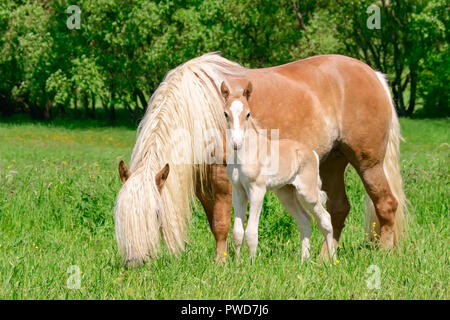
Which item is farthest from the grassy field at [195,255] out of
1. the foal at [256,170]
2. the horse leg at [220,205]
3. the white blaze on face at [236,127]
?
the white blaze on face at [236,127]

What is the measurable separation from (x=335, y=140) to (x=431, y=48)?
2519 cm

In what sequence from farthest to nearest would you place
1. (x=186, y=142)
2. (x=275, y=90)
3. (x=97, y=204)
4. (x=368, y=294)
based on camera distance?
(x=97, y=204)
(x=275, y=90)
(x=186, y=142)
(x=368, y=294)

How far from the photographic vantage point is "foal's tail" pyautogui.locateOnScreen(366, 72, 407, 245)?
625cm

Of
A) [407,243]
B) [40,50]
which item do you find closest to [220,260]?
[407,243]

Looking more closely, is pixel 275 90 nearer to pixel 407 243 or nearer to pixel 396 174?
pixel 396 174

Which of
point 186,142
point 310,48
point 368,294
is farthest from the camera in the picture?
point 310,48

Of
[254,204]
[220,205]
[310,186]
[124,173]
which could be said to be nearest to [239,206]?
[254,204]

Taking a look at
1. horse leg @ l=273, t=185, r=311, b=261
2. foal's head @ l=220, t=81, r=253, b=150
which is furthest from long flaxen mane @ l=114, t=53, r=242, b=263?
foal's head @ l=220, t=81, r=253, b=150

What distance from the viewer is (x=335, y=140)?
235 inches

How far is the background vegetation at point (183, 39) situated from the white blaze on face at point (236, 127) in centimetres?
2243

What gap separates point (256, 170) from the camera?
4.48m

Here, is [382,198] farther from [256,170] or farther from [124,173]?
[124,173]

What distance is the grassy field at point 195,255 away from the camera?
14.1ft

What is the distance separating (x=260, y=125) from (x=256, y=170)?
969 millimetres
